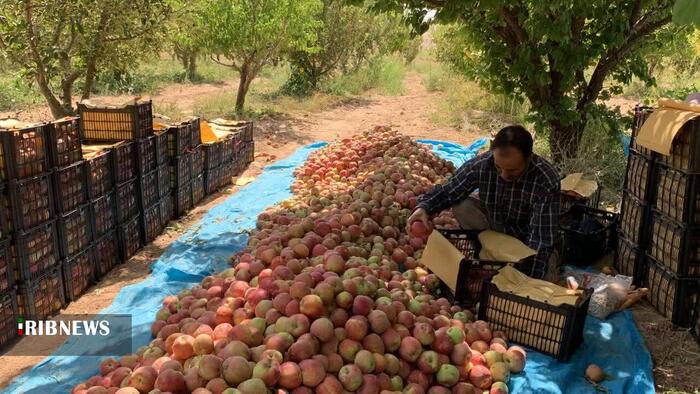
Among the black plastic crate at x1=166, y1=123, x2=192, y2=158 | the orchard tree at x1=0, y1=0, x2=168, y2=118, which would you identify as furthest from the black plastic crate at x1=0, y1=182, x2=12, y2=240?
the orchard tree at x1=0, y1=0, x2=168, y2=118

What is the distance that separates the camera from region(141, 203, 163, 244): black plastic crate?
633cm

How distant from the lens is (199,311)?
3.67 m

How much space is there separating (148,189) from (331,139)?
7.60m

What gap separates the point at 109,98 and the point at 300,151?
10.1 meters

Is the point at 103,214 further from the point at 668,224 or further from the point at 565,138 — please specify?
the point at 565,138

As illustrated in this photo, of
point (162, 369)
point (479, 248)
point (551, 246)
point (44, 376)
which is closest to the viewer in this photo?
point (162, 369)

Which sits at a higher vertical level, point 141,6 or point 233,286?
point 141,6

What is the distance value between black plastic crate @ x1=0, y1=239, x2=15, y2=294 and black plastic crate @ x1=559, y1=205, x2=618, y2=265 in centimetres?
444

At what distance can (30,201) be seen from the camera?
4395 mm

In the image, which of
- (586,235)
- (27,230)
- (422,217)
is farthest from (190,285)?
(586,235)

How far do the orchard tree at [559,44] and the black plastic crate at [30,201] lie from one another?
409cm

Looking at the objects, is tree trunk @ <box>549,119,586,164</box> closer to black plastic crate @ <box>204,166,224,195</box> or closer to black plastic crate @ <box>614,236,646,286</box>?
black plastic crate @ <box>614,236,646,286</box>

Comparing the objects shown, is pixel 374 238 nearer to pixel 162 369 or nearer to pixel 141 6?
pixel 162 369

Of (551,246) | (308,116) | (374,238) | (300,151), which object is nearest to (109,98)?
(308,116)
